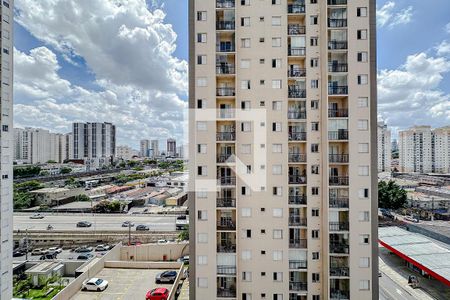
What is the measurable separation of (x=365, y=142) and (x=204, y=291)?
1001 centimetres

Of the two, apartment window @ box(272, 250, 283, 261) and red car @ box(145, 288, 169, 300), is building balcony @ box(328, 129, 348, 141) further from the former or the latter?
red car @ box(145, 288, 169, 300)

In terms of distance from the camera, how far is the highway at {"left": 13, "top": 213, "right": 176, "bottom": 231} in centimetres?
2862

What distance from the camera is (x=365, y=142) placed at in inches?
408

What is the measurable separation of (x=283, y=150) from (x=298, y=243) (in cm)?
445

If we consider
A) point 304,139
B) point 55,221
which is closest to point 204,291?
point 304,139

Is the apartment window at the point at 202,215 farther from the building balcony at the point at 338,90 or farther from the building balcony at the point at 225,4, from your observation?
the building balcony at the point at 225,4

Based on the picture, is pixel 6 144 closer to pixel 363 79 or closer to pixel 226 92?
pixel 226 92

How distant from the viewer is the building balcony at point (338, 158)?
10.4 meters

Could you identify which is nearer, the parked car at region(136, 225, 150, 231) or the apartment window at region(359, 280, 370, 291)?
the apartment window at region(359, 280, 370, 291)

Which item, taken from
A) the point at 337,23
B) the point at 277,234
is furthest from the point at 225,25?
the point at 277,234

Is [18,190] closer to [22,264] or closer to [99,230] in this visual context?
[99,230]

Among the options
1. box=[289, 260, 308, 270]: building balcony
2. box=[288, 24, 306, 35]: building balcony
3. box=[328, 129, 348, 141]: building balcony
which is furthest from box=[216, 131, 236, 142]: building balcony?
box=[289, 260, 308, 270]: building balcony

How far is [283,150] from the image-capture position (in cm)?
1070

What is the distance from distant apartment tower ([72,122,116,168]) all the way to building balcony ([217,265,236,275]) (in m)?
73.3
